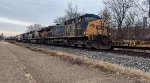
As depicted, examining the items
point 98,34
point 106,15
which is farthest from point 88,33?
point 106,15

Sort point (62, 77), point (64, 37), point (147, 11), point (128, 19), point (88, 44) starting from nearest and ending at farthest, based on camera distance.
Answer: point (62, 77) < point (88, 44) < point (64, 37) < point (147, 11) < point (128, 19)

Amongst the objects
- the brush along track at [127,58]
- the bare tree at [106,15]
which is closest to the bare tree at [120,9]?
the bare tree at [106,15]

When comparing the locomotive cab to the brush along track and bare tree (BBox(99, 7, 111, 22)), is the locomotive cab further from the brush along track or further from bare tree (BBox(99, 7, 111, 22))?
bare tree (BBox(99, 7, 111, 22))

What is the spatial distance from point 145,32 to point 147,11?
7.30 m

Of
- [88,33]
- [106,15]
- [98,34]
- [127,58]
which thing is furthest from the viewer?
[106,15]

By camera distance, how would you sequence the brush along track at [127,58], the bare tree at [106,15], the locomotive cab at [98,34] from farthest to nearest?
the bare tree at [106,15], the locomotive cab at [98,34], the brush along track at [127,58]

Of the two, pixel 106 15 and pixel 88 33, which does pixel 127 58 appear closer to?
pixel 88 33

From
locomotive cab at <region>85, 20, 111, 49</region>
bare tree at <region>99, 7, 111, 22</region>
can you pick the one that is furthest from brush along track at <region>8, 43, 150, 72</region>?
bare tree at <region>99, 7, 111, 22</region>

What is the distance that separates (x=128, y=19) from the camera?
60031 millimetres

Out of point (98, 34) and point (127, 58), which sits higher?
point (98, 34)

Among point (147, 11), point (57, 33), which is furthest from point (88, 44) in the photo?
point (147, 11)

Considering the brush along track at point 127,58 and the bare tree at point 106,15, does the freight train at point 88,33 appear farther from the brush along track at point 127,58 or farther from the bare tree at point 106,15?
the bare tree at point 106,15

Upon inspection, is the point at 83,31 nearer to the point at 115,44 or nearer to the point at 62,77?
the point at 115,44

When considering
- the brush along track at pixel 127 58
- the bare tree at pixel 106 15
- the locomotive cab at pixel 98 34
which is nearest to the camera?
the brush along track at pixel 127 58
